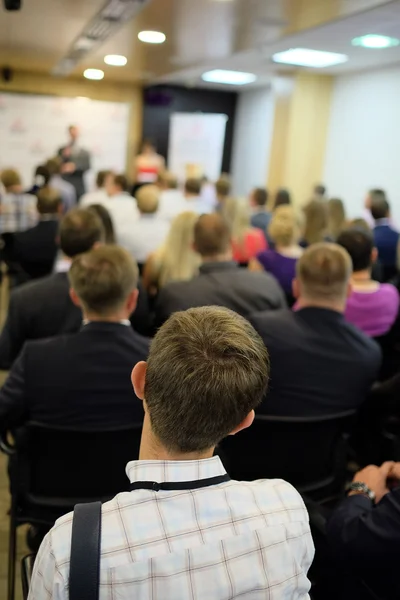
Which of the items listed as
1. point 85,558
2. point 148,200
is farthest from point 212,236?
point 85,558

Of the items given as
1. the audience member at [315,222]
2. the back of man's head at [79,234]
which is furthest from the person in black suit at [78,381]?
the audience member at [315,222]

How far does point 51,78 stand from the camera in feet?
30.2

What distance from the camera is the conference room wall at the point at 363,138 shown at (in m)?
6.69

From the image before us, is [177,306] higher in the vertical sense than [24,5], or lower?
lower

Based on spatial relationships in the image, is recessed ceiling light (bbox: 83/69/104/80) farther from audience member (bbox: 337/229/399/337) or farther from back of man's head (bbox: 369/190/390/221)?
audience member (bbox: 337/229/399/337)

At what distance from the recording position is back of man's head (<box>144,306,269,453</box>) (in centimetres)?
86

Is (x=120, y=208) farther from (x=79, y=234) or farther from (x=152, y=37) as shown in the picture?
(x=79, y=234)

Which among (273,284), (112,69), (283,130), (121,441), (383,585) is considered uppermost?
(112,69)

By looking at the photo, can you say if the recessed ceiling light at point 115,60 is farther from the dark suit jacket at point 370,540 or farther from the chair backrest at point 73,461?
the dark suit jacket at point 370,540

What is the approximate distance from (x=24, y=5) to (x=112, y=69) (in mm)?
3981

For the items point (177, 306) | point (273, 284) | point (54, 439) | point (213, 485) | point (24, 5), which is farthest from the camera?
point (24, 5)

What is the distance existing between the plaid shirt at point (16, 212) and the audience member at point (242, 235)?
8.96ft

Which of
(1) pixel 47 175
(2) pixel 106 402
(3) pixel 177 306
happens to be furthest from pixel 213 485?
(1) pixel 47 175

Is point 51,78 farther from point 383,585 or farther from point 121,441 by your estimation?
point 383,585
